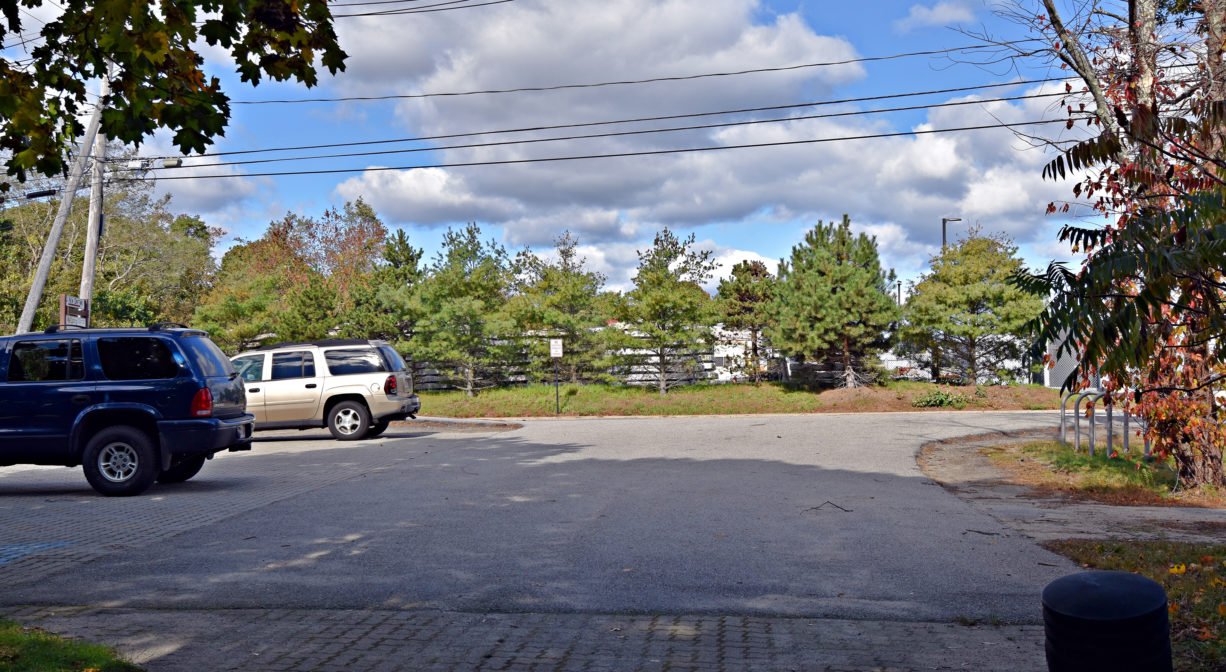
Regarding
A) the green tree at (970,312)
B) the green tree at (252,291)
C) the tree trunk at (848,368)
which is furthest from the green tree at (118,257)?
the green tree at (970,312)

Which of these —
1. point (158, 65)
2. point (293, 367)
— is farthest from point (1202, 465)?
point (293, 367)

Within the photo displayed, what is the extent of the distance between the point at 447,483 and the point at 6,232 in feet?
119

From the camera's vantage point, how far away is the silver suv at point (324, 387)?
18250 millimetres

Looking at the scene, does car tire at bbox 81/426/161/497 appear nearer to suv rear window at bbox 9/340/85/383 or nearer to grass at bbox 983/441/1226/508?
suv rear window at bbox 9/340/85/383

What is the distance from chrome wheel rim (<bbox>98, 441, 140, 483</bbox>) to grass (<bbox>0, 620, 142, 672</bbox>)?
6.45m

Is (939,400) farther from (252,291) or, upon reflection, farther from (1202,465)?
(252,291)

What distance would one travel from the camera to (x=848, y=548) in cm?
752

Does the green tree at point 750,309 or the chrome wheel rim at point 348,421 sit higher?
the green tree at point 750,309

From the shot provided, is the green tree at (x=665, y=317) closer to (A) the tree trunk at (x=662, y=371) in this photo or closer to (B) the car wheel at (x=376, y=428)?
(A) the tree trunk at (x=662, y=371)

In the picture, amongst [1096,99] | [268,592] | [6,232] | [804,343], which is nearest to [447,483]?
[268,592]

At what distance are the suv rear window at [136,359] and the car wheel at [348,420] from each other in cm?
734

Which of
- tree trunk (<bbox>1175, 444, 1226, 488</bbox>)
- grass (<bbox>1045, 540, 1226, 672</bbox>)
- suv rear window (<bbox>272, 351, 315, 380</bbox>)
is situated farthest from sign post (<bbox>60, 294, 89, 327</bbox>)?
tree trunk (<bbox>1175, 444, 1226, 488</bbox>)

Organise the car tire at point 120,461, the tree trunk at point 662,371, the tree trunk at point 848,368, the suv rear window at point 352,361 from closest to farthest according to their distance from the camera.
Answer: the car tire at point 120,461, the suv rear window at point 352,361, the tree trunk at point 848,368, the tree trunk at point 662,371

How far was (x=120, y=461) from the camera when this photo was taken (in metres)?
11.0
